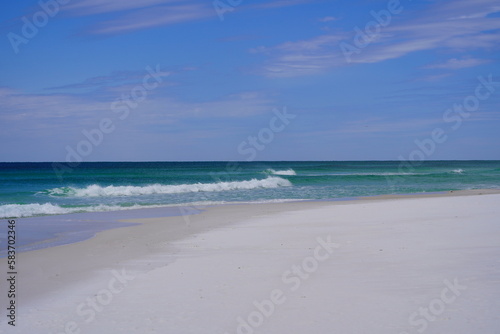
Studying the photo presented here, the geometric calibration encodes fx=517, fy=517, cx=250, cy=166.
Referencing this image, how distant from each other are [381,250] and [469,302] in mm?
3300

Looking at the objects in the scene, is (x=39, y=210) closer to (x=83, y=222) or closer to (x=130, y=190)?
(x=83, y=222)

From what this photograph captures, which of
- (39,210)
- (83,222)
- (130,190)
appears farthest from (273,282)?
(130,190)

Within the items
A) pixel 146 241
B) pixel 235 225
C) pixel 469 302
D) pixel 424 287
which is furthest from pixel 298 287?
pixel 235 225

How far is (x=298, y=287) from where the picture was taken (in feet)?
22.8

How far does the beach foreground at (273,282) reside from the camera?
18.6 feet

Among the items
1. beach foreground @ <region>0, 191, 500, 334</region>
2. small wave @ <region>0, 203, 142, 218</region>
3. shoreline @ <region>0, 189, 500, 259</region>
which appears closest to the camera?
beach foreground @ <region>0, 191, 500, 334</region>

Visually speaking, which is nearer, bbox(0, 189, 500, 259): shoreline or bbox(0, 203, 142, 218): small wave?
bbox(0, 189, 500, 259): shoreline

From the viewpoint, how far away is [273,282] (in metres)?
7.31

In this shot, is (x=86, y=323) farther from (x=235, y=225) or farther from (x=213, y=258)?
(x=235, y=225)

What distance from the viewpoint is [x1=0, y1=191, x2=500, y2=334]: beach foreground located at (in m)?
5.68

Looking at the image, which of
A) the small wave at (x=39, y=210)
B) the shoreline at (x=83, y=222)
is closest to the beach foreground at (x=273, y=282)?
the shoreline at (x=83, y=222)

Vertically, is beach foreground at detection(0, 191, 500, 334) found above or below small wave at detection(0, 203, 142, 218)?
below

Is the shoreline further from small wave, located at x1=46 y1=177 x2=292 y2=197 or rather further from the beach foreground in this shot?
small wave, located at x1=46 y1=177 x2=292 y2=197

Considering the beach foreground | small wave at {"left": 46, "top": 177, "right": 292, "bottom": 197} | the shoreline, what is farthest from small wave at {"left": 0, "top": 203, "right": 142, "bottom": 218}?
small wave at {"left": 46, "top": 177, "right": 292, "bottom": 197}
